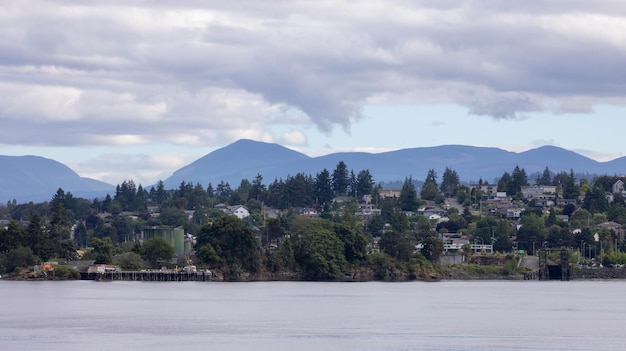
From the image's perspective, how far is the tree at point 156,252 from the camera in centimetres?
13675

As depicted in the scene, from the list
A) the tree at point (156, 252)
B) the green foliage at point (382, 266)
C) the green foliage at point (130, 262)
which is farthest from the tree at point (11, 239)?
the green foliage at point (382, 266)

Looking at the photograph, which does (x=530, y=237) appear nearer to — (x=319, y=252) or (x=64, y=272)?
(x=319, y=252)

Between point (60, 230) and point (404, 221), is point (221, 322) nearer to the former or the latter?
point (60, 230)

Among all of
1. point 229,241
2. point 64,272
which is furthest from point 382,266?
point 64,272

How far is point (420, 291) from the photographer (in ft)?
359

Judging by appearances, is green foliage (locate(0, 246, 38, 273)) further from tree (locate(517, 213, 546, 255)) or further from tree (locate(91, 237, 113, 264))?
tree (locate(517, 213, 546, 255))

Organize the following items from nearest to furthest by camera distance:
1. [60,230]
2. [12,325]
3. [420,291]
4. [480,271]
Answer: [12,325] < [420,291] < [60,230] < [480,271]

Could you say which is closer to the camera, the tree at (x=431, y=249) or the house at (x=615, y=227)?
the tree at (x=431, y=249)

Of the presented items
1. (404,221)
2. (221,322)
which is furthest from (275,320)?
(404,221)

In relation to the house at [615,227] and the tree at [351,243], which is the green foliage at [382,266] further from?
the house at [615,227]

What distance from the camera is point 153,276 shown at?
131500 mm

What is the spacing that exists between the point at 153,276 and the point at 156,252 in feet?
18.6

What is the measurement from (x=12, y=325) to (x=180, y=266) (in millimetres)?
68669

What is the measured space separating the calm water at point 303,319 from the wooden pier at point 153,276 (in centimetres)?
1697
